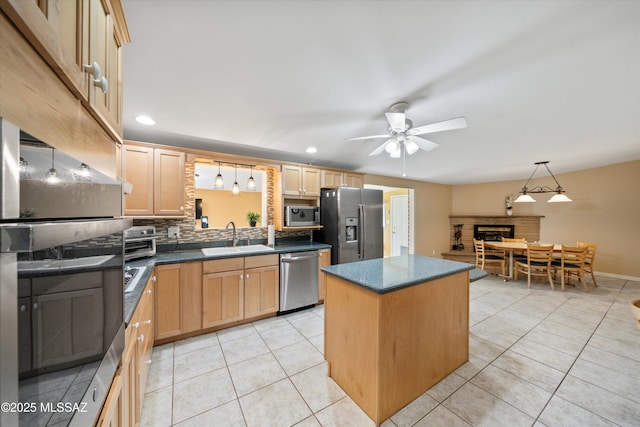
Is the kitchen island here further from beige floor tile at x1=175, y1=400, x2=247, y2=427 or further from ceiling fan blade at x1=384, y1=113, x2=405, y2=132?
ceiling fan blade at x1=384, y1=113, x2=405, y2=132

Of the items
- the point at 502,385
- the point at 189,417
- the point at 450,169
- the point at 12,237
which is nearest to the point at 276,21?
the point at 12,237

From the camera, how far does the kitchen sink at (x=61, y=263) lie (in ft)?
1.23

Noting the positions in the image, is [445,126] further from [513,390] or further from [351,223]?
[513,390]

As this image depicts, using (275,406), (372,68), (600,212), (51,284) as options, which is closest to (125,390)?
(51,284)

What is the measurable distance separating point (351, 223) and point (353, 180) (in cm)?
92

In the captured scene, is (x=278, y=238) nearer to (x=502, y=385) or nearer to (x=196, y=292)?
(x=196, y=292)

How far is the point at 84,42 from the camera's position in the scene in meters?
0.74

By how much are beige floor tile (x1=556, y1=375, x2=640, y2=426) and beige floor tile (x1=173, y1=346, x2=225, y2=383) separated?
288 cm

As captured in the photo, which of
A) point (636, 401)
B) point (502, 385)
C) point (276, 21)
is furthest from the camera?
point (502, 385)

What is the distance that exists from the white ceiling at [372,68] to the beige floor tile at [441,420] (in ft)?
8.01

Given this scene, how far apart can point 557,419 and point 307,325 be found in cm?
222

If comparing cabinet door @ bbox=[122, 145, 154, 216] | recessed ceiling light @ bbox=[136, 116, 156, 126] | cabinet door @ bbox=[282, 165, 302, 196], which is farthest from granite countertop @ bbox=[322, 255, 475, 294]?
recessed ceiling light @ bbox=[136, 116, 156, 126]

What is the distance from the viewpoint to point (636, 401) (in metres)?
1.70

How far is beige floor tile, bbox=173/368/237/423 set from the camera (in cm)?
165
